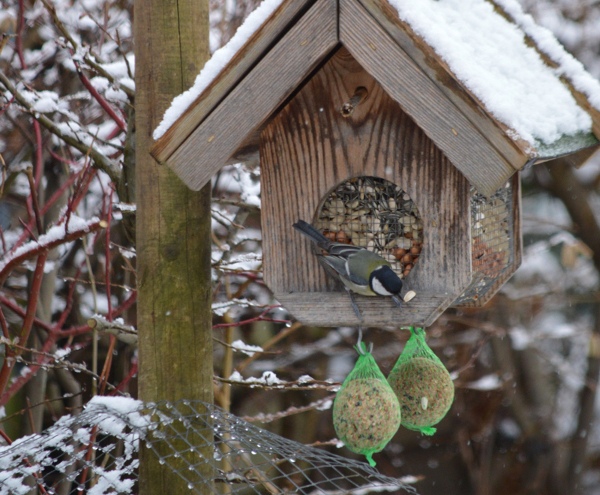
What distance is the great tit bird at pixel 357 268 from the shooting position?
161cm

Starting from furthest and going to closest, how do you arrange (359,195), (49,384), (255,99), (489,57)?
(49,384) < (359,195) < (489,57) < (255,99)

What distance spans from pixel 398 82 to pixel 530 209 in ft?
14.9

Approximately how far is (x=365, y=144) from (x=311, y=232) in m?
0.30

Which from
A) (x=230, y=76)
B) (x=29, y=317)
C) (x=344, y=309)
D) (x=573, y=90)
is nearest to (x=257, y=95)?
(x=230, y=76)

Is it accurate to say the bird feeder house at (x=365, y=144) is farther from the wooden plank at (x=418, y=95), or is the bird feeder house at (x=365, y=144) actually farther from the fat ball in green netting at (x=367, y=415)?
the fat ball in green netting at (x=367, y=415)

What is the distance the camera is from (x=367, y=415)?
1.71 metres

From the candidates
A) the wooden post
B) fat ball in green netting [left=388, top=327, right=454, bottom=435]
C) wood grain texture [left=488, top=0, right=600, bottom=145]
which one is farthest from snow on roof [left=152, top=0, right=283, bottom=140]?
fat ball in green netting [left=388, top=327, right=454, bottom=435]

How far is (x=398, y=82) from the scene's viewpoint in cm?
146

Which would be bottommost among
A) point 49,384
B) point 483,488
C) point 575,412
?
point 483,488

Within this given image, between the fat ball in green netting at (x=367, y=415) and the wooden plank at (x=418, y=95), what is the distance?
680 mm

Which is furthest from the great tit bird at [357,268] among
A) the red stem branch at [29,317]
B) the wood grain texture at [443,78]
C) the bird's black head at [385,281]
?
the red stem branch at [29,317]

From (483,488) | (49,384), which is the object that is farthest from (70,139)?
(483,488)

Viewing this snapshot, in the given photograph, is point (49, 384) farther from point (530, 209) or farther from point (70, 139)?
point (530, 209)

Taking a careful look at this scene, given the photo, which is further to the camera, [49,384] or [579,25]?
[579,25]
